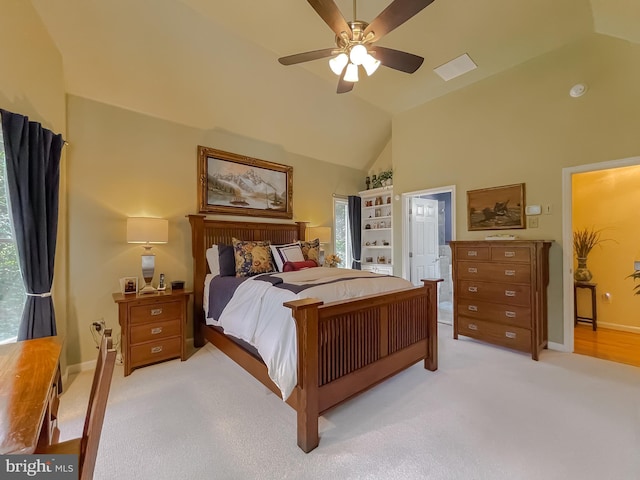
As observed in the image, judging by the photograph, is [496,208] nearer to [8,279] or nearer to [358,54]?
[358,54]

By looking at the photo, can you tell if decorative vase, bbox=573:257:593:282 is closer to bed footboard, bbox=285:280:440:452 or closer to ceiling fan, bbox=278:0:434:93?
bed footboard, bbox=285:280:440:452

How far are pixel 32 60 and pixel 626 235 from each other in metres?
7.02

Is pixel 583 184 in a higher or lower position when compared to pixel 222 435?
higher


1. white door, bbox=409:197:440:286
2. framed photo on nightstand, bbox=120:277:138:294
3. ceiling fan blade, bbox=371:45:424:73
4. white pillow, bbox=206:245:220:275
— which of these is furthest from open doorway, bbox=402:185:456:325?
framed photo on nightstand, bbox=120:277:138:294

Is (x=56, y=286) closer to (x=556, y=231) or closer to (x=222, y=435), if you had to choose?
(x=222, y=435)

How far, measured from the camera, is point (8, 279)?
2.27m

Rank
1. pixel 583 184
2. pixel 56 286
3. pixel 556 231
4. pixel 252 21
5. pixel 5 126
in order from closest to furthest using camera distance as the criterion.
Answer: pixel 5 126, pixel 56 286, pixel 252 21, pixel 556 231, pixel 583 184

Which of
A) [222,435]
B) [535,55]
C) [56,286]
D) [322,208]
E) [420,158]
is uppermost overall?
[535,55]

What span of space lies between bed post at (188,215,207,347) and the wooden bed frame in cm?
19

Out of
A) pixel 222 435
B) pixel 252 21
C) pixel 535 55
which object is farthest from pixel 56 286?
pixel 535 55

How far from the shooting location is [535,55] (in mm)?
3385

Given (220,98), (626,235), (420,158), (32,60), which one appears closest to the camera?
(32,60)

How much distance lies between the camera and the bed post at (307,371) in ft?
5.73

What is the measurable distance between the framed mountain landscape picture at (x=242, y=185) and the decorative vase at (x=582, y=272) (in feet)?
14.4
